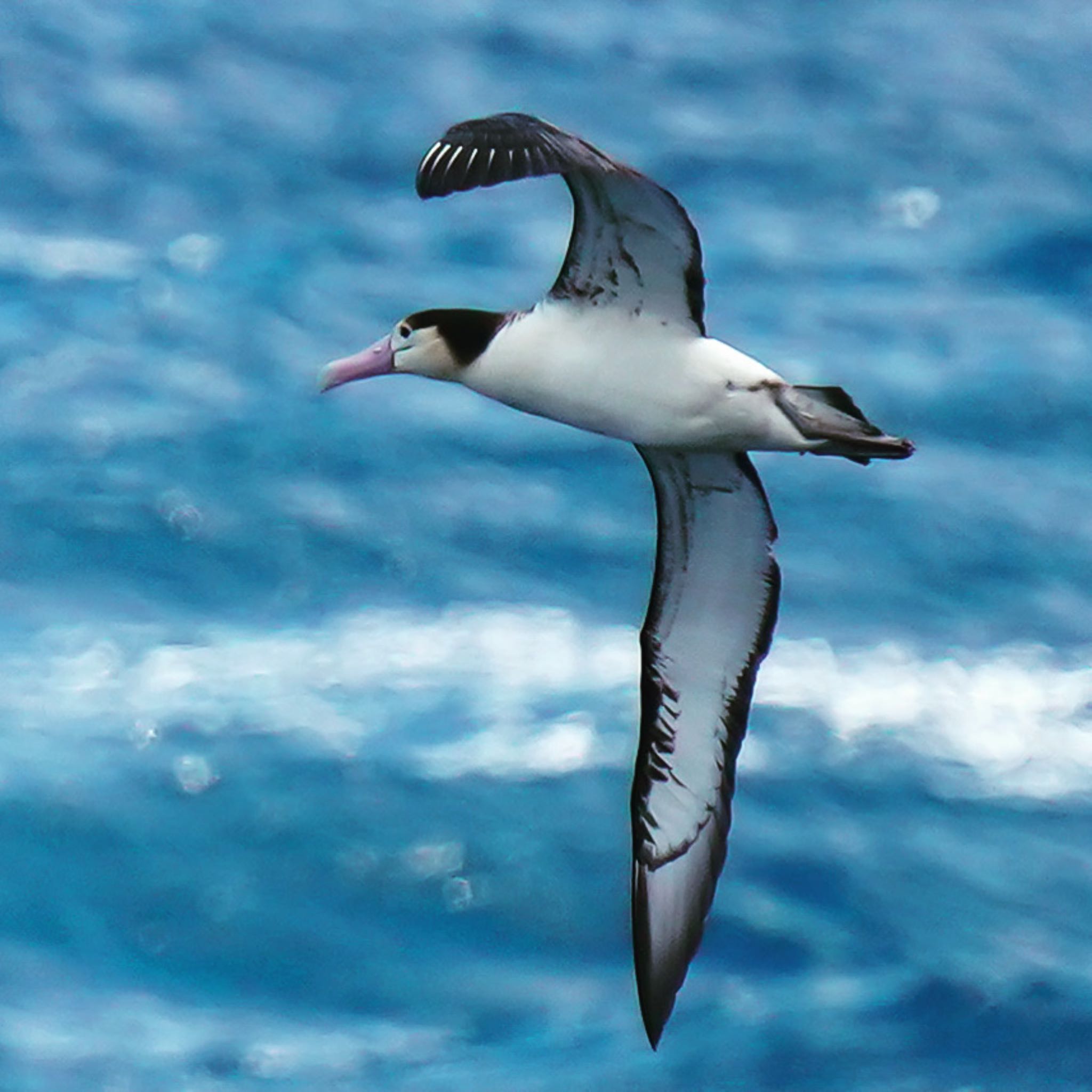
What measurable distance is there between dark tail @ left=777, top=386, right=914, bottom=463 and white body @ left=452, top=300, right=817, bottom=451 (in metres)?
0.07

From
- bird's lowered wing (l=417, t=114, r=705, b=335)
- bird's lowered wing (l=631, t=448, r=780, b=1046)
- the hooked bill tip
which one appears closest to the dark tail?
bird's lowered wing (l=417, t=114, r=705, b=335)

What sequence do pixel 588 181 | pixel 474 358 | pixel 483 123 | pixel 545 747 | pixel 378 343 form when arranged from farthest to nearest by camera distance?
pixel 545 747, pixel 378 343, pixel 474 358, pixel 588 181, pixel 483 123

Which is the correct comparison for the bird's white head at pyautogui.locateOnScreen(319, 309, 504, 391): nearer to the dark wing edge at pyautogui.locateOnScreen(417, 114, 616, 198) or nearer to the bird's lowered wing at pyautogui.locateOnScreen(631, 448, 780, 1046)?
the bird's lowered wing at pyautogui.locateOnScreen(631, 448, 780, 1046)

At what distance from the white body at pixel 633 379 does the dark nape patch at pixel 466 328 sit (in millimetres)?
107

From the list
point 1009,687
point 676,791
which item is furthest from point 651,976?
point 1009,687

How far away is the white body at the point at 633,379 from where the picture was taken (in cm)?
865

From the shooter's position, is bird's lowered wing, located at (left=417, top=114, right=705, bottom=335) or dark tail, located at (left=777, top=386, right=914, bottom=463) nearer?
bird's lowered wing, located at (left=417, top=114, right=705, bottom=335)

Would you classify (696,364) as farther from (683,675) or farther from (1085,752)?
(1085,752)

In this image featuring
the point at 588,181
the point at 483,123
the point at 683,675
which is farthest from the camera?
the point at 683,675

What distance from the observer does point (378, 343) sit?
9531mm

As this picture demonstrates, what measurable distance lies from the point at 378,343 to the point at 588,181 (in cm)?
156

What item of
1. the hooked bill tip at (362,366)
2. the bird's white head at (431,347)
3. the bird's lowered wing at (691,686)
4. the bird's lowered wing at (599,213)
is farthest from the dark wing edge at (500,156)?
the bird's lowered wing at (691,686)

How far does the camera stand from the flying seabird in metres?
8.36

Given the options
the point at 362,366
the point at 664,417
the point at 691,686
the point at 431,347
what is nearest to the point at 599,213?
the point at 664,417
